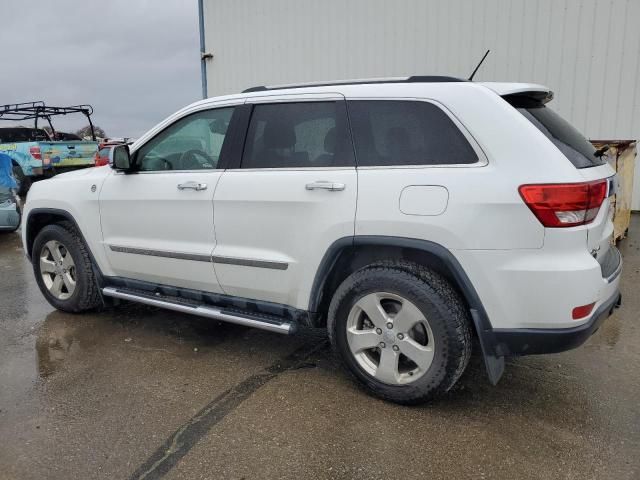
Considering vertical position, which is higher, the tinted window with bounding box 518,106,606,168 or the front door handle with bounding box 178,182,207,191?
the tinted window with bounding box 518,106,606,168

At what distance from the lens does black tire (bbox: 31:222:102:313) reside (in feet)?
14.2

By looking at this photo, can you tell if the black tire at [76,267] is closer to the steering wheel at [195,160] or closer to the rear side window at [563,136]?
the steering wheel at [195,160]

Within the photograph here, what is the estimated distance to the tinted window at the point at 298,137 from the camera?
10.1 ft

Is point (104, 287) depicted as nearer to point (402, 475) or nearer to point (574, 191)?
point (402, 475)

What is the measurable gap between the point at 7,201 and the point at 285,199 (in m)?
6.70

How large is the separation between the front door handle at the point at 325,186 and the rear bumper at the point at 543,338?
1.10m

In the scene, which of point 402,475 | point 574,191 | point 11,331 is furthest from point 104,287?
point 574,191

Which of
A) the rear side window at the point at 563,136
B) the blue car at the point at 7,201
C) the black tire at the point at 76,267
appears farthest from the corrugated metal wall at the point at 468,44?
the black tire at the point at 76,267

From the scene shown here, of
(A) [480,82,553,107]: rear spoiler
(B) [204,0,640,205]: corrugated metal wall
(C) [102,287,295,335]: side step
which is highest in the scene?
(B) [204,0,640,205]: corrugated metal wall

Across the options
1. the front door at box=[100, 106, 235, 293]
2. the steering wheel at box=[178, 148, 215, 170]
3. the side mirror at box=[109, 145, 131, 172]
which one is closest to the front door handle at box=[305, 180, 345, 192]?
the front door at box=[100, 106, 235, 293]

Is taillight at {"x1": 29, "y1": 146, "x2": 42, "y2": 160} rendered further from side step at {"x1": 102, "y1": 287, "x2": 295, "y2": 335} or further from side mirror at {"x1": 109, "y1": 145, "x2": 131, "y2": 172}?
side mirror at {"x1": 109, "y1": 145, "x2": 131, "y2": 172}

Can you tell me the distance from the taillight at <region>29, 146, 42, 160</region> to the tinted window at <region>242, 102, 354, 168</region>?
36.1 ft

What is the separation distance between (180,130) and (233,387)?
1.84 metres

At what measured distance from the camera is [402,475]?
2.38 meters
